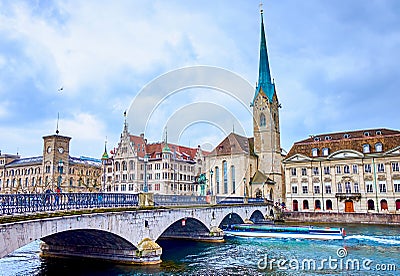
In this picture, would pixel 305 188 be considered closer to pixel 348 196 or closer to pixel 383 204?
pixel 348 196

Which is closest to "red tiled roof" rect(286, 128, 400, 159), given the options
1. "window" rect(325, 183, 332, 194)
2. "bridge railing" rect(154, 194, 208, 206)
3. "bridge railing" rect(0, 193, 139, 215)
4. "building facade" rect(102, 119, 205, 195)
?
"window" rect(325, 183, 332, 194)

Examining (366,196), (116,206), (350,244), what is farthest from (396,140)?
(116,206)

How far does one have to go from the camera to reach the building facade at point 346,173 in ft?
185

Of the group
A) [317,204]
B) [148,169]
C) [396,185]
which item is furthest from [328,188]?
[148,169]

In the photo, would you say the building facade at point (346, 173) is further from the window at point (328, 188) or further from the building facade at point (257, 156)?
the building facade at point (257, 156)

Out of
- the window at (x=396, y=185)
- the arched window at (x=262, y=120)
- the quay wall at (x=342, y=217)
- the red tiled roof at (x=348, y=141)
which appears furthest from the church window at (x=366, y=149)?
the arched window at (x=262, y=120)

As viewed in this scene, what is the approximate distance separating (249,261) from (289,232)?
48.5 ft

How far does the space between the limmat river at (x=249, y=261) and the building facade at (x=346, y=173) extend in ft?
79.7

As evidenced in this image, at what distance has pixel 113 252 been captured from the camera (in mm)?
24172

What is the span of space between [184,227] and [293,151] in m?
35.6

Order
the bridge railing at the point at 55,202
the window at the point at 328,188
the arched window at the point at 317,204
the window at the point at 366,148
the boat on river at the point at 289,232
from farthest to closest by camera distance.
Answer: the arched window at the point at 317,204 → the window at the point at 328,188 → the window at the point at 366,148 → the boat on river at the point at 289,232 → the bridge railing at the point at 55,202

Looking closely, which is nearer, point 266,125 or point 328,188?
point 328,188

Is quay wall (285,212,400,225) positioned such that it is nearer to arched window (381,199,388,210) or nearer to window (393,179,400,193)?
arched window (381,199,388,210)

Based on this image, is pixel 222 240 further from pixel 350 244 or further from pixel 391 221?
pixel 391 221
